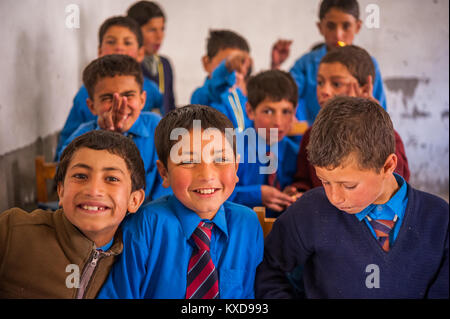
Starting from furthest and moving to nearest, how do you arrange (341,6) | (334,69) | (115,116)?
(341,6) → (334,69) → (115,116)

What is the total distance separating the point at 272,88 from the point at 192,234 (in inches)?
26.3

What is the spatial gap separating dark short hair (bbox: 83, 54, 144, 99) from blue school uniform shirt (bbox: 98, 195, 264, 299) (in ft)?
1.42

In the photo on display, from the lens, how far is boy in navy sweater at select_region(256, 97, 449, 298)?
2.69 ft

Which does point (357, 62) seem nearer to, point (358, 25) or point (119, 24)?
point (358, 25)

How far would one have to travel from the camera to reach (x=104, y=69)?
1.18 m

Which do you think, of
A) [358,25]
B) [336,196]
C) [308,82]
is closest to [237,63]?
[308,82]

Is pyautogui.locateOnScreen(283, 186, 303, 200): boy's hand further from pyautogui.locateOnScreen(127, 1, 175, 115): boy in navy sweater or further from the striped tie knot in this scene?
pyautogui.locateOnScreen(127, 1, 175, 115): boy in navy sweater

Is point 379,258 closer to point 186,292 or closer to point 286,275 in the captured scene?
point 286,275

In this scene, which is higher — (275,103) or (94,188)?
(275,103)

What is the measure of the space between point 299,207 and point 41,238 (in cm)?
46

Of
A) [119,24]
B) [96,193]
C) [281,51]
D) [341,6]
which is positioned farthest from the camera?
[281,51]

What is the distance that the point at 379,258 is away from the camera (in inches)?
33.1
